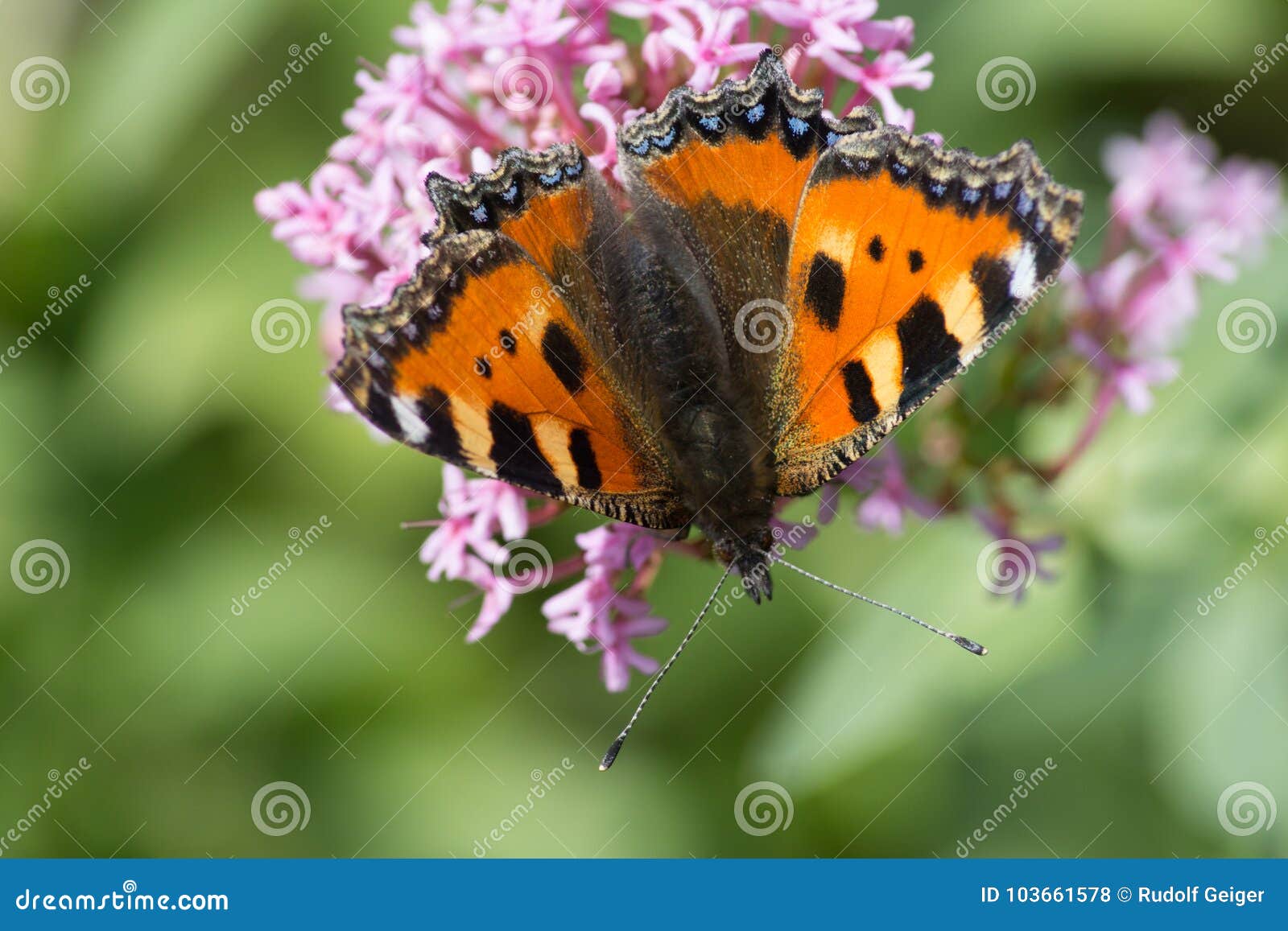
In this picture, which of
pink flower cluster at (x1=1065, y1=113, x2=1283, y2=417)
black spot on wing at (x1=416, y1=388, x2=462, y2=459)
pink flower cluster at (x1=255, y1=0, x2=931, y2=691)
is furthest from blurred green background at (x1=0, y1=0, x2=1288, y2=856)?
black spot on wing at (x1=416, y1=388, x2=462, y2=459)

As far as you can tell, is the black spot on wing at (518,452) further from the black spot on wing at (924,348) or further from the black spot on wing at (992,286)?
the black spot on wing at (992,286)

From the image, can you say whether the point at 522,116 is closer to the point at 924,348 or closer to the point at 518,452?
the point at 518,452

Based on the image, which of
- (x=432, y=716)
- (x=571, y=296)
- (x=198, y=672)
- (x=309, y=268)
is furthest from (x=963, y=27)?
(x=198, y=672)

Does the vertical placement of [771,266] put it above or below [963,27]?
below

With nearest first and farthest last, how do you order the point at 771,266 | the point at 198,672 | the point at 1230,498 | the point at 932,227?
the point at 932,227 → the point at 771,266 → the point at 1230,498 → the point at 198,672

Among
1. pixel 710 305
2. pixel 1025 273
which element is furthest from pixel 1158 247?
pixel 710 305

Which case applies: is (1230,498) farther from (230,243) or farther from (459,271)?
(230,243)

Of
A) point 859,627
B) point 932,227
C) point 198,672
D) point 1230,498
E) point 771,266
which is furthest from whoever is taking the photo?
point 198,672
